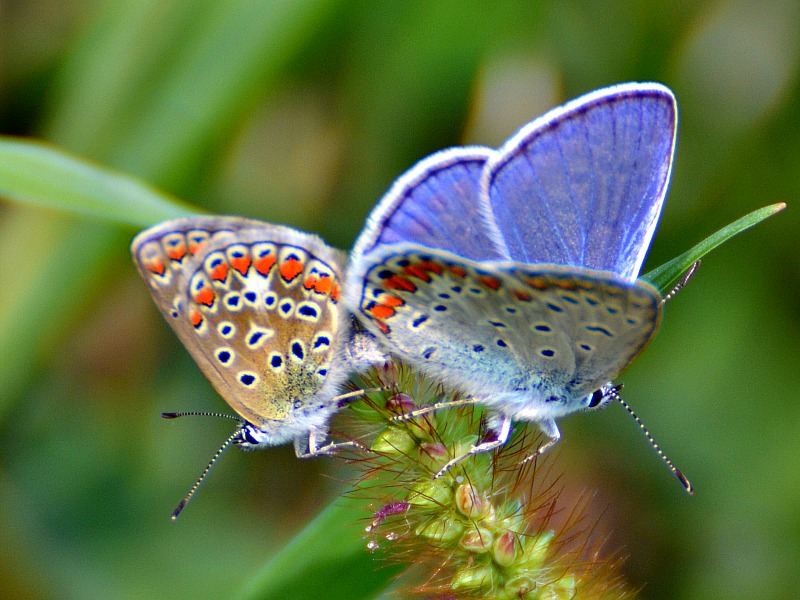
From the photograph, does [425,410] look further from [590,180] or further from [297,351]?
[590,180]

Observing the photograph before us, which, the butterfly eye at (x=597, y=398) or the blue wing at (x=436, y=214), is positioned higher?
the blue wing at (x=436, y=214)

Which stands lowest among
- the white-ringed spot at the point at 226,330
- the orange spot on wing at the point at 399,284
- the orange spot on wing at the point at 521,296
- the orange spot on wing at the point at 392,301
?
the white-ringed spot at the point at 226,330

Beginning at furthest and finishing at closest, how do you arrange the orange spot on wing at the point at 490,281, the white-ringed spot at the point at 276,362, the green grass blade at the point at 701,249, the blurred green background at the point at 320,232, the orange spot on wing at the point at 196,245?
the blurred green background at the point at 320,232
the white-ringed spot at the point at 276,362
the orange spot on wing at the point at 196,245
the orange spot on wing at the point at 490,281
the green grass blade at the point at 701,249

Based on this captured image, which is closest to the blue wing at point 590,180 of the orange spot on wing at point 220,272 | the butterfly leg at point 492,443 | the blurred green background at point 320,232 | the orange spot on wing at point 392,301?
the orange spot on wing at point 392,301

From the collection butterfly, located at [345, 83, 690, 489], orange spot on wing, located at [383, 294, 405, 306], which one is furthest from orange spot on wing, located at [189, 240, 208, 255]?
orange spot on wing, located at [383, 294, 405, 306]

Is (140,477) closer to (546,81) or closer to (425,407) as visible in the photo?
(425,407)

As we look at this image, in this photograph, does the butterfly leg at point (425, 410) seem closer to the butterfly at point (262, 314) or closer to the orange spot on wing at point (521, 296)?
the butterfly at point (262, 314)

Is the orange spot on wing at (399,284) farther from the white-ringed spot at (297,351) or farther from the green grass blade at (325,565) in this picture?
the green grass blade at (325,565)

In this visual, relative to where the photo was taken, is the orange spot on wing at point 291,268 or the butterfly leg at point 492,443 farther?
the orange spot on wing at point 291,268

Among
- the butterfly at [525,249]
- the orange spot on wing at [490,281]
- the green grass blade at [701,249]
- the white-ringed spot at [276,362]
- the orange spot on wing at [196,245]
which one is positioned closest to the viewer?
the green grass blade at [701,249]
